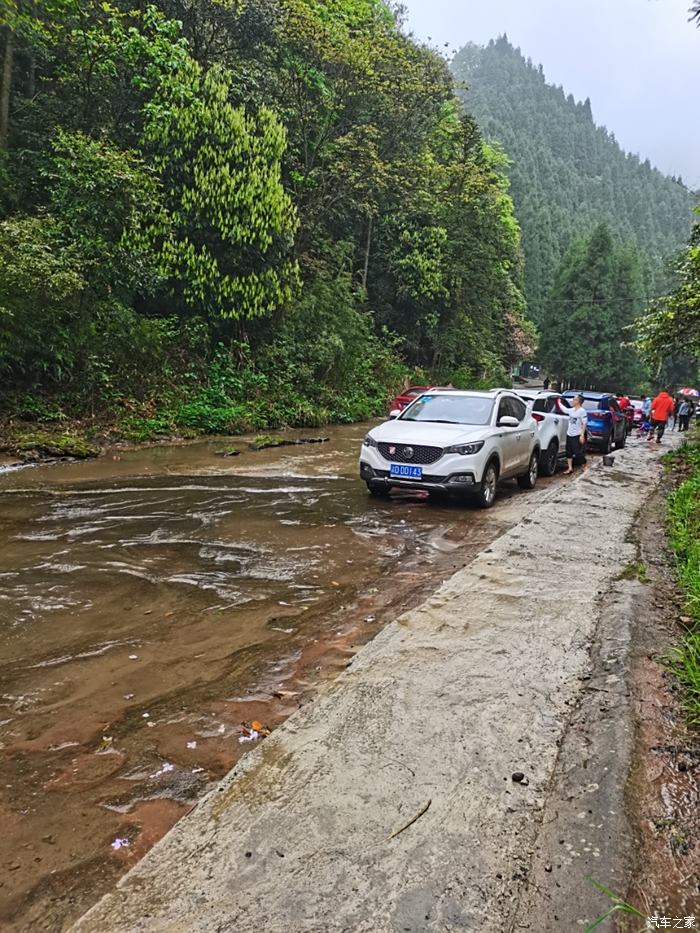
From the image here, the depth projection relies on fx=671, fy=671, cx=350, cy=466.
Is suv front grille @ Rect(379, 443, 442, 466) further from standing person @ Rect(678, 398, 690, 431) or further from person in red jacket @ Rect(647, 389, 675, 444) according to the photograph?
standing person @ Rect(678, 398, 690, 431)

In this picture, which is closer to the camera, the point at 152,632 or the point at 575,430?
the point at 152,632

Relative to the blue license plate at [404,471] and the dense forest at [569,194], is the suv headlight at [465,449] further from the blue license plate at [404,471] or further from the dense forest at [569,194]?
the dense forest at [569,194]

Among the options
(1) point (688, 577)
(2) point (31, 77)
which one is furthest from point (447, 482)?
(2) point (31, 77)

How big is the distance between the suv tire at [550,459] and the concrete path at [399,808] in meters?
9.82

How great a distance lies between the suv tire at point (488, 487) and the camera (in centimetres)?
988

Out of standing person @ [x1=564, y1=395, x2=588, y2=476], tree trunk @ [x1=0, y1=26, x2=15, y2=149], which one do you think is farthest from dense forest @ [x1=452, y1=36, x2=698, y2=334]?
tree trunk @ [x1=0, y1=26, x2=15, y2=149]

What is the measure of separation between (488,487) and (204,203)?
44.1 ft

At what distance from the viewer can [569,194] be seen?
14475cm

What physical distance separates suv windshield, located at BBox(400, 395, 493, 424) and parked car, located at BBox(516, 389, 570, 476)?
275 centimetres

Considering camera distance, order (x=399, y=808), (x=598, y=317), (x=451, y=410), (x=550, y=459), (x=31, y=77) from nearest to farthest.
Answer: (x=399, y=808)
(x=451, y=410)
(x=550, y=459)
(x=31, y=77)
(x=598, y=317)

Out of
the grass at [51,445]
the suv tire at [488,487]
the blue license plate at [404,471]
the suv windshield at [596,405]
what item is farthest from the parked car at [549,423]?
the grass at [51,445]

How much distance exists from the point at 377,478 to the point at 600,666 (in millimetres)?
6009

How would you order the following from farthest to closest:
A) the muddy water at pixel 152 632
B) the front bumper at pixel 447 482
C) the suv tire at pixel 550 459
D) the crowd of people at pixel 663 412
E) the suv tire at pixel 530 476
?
the crowd of people at pixel 663 412 → the suv tire at pixel 550 459 → the suv tire at pixel 530 476 → the front bumper at pixel 447 482 → the muddy water at pixel 152 632

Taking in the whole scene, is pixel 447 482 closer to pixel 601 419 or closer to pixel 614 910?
pixel 614 910
